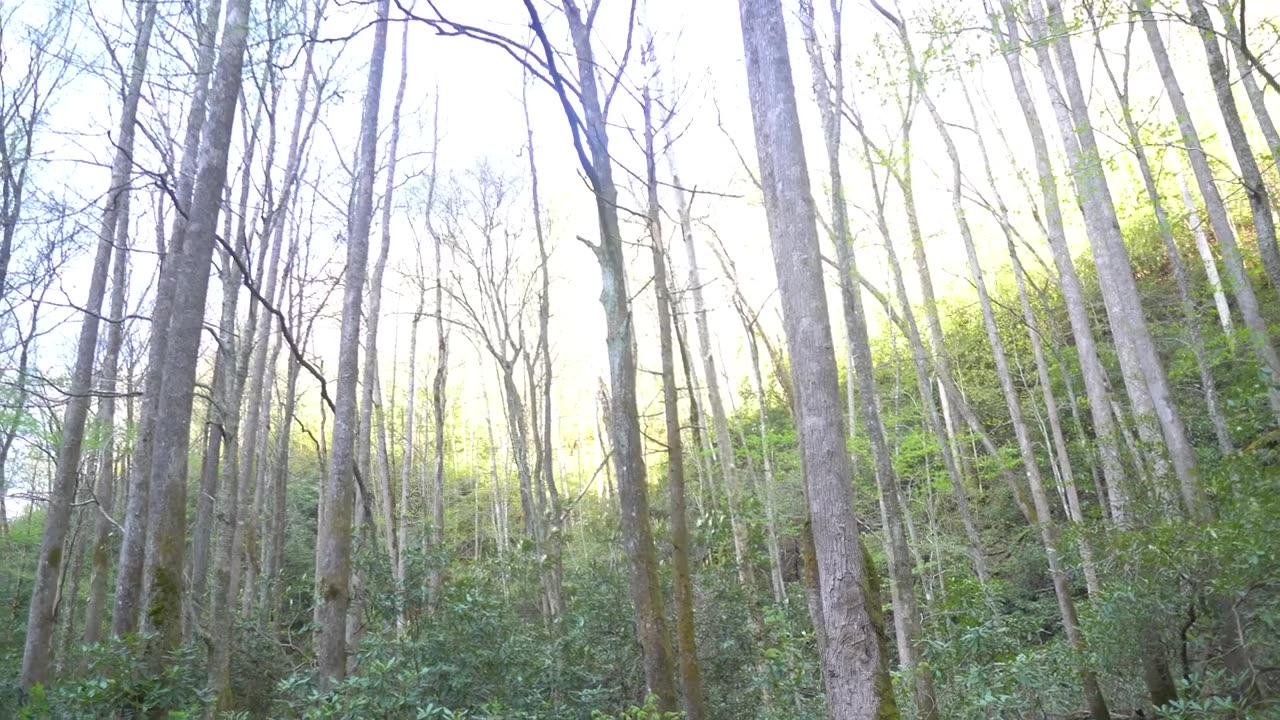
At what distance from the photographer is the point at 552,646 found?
7.47 meters

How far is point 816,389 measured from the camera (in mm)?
3764

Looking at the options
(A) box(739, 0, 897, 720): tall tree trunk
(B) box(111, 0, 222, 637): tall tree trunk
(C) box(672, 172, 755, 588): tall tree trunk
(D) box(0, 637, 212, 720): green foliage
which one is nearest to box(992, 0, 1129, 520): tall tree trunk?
(C) box(672, 172, 755, 588): tall tree trunk

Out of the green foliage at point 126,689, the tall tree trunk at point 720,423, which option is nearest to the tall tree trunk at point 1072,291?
the tall tree trunk at point 720,423

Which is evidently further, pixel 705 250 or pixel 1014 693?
pixel 705 250

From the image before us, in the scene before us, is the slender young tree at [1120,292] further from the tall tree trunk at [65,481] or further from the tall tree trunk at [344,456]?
the tall tree trunk at [65,481]

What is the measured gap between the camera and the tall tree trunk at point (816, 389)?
135 inches

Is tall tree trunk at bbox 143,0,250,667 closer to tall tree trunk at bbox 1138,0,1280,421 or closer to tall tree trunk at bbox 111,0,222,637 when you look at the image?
tall tree trunk at bbox 111,0,222,637

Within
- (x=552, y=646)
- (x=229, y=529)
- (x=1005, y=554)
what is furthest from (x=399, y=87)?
(x=1005, y=554)

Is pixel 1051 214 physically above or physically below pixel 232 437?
above

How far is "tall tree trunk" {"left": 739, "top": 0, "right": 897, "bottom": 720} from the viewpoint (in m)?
3.42

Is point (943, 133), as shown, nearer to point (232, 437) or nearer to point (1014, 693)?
point (1014, 693)

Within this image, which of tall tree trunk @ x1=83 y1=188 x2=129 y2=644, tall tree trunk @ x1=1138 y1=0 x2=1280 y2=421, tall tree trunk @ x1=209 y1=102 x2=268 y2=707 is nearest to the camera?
tall tree trunk @ x1=209 y1=102 x2=268 y2=707

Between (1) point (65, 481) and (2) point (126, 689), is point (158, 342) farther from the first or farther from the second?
(2) point (126, 689)

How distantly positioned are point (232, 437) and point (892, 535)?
244 inches
